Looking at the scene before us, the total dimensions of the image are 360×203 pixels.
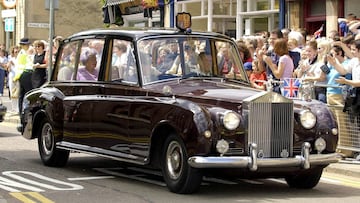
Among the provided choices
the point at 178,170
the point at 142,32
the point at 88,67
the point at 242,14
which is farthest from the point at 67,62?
the point at 242,14

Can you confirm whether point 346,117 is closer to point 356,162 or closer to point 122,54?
point 356,162

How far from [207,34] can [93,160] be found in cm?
313

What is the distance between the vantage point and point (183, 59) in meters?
10.1

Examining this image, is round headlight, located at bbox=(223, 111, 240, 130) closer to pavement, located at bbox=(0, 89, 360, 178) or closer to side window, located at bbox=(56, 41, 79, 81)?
pavement, located at bbox=(0, 89, 360, 178)

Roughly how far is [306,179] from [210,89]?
5.44 feet

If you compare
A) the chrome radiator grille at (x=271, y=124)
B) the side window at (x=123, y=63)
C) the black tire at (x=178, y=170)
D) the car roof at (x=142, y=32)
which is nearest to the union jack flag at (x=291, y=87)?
the car roof at (x=142, y=32)

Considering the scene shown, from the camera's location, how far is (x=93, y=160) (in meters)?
12.4

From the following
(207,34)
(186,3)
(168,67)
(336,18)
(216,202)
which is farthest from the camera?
(186,3)

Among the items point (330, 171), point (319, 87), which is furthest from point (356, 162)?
point (319, 87)

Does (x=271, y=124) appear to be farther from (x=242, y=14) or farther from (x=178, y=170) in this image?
(x=242, y=14)

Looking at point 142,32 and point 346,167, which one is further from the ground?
point 142,32

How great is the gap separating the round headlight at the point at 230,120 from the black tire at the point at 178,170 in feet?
1.92

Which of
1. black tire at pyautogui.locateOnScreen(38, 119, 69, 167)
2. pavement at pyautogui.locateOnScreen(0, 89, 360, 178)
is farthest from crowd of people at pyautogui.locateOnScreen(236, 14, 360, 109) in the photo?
black tire at pyautogui.locateOnScreen(38, 119, 69, 167)

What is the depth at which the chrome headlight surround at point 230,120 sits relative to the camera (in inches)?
341
